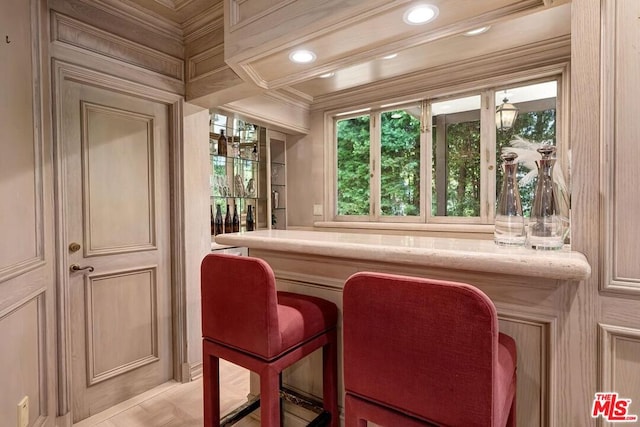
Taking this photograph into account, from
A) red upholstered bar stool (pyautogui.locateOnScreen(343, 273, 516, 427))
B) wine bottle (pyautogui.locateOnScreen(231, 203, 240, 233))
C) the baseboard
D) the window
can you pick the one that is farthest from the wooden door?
the window

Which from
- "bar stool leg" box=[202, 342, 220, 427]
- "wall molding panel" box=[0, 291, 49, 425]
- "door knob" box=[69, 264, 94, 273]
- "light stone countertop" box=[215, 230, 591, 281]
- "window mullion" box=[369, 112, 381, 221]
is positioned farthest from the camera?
"window mullion" box=[369, 112, 381, 221]

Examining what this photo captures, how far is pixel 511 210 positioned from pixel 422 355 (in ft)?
2.17

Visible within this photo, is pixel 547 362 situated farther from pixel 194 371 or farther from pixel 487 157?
pixel 194 371

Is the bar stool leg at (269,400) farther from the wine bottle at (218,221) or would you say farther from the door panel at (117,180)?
the wine bottle at (218,221)

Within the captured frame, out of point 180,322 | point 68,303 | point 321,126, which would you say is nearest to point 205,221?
point 180,322

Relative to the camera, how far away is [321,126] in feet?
12.2

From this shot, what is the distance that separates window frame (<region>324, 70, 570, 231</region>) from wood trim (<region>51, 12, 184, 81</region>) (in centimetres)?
181

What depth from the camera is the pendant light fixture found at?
2.72 m

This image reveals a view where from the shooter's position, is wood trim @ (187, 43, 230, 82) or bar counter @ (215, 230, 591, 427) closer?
bar counter @ (215, 230, 591, 427)

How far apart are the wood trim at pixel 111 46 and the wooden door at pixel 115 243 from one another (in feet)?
0.76

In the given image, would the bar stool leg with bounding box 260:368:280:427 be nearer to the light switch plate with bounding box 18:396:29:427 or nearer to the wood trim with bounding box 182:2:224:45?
the light switch plate with bounding box 18:396:29:427

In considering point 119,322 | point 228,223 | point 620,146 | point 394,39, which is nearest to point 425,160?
point 394,39

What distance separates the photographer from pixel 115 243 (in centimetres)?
212

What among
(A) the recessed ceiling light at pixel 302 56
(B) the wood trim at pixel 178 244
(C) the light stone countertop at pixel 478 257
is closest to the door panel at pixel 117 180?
(B) the wood trim at pixel 178 244
